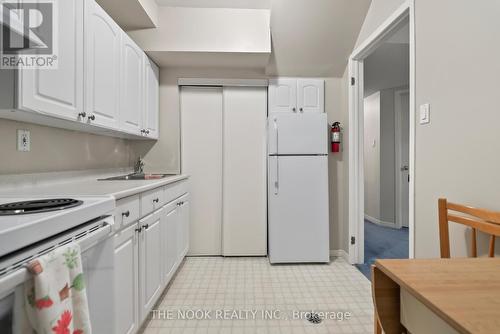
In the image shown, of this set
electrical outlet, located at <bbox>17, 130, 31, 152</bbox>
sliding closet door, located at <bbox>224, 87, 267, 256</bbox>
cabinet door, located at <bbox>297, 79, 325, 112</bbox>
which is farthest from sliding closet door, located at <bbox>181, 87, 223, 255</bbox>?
electrical outlet, located at <bbox>17, 130, 31, 152</bbox>

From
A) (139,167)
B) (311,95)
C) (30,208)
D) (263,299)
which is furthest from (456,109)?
(139,167)

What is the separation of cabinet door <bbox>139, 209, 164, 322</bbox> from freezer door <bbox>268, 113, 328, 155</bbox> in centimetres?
139

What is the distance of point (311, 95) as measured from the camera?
9.39 ft

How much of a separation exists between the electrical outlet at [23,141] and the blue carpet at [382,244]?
9.55ft

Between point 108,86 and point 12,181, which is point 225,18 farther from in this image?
point 12,181

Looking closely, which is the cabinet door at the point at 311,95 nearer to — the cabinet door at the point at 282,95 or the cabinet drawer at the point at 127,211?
the cabinet door at the point at 282,95

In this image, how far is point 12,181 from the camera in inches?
51.9

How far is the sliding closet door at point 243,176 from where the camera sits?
284 centimetres

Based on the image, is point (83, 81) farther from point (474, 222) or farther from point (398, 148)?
point (398, 148)

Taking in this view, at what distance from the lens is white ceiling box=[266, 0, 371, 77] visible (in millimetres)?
2391

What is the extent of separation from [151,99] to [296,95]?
1.64 metres

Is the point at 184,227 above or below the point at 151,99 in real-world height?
below

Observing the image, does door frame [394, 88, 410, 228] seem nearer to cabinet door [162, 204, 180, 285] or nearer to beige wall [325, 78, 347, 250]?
beige wall [325, 78, 347, 250]

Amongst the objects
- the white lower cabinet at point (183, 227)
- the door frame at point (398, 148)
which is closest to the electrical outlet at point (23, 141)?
the white lower cabinet at point (183, 227)
